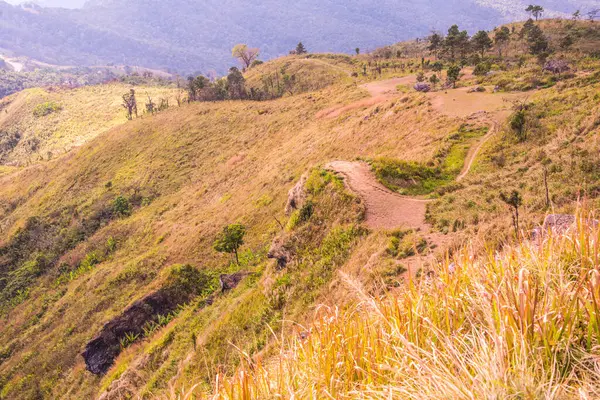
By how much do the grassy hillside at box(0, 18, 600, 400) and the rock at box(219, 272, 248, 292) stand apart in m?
0.32

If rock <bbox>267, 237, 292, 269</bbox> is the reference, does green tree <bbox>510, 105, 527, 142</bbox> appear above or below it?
above

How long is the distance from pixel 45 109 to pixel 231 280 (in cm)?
11528

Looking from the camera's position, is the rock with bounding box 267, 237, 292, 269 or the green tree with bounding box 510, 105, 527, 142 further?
the green tree with bounding box 510, 105, 527, 142

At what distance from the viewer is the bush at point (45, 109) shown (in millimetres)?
102175

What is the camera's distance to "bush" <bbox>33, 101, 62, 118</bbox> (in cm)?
10218

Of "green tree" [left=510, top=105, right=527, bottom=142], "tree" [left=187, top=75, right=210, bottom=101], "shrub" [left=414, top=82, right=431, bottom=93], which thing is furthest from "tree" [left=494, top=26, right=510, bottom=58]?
"tree" [left=187, top=75, right=210, bottom=101]

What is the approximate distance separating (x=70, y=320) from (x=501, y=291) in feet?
93.6

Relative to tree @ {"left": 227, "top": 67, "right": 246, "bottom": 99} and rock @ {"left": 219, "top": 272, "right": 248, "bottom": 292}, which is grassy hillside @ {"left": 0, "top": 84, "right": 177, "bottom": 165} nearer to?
tree @ {"left": 227, "top": 67, "right": 246, "bottom": 99}

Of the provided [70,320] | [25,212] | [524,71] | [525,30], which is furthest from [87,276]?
[525,30]

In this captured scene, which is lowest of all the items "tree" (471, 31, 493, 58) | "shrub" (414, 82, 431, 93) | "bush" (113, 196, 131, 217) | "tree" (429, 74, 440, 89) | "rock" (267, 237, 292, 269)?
"bush" (113, 196, 131, 217)

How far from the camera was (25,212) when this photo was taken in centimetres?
4822

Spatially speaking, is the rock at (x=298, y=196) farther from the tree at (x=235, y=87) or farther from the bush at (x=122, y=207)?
the tree at (x=235, y=87)

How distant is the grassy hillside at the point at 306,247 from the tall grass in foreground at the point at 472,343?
0.02 meters

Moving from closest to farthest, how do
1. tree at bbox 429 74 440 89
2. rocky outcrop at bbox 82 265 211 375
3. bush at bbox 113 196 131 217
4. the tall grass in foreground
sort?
the tall grass in foreground → rocky outcrop at bbox 82 265 211 375 → tree at bbox 429 74 440 89 → bush at bbox 113 196 131 217
